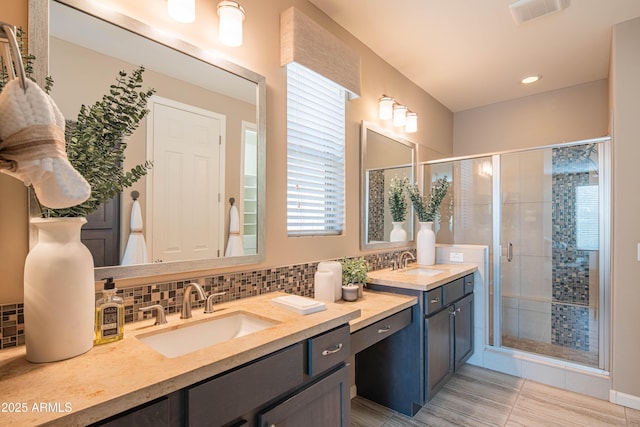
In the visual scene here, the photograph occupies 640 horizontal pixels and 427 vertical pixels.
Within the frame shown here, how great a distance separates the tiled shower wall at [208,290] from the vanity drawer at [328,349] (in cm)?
56

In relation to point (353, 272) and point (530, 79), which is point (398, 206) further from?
point (530, 79)

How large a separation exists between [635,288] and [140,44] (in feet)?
10.5

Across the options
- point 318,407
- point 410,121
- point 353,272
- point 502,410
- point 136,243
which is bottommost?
point 502,410

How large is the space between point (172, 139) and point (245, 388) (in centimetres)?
104

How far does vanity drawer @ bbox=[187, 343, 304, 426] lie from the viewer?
2.86 feet

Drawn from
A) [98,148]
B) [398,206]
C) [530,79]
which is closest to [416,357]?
[398,206]

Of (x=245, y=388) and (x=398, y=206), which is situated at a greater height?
(x=398, y=206)

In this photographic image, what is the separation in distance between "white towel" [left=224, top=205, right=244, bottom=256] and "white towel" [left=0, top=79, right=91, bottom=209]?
81 centimetres

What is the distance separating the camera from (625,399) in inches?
86.6

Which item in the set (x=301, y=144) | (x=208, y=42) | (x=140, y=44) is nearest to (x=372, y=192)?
(x=301, y=144)

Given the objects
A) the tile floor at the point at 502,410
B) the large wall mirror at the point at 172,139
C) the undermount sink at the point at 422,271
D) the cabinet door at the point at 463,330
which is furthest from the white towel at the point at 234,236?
the cabinet door at the point at 463,330

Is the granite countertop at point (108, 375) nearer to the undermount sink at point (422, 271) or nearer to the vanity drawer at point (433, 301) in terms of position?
the vanity drawer at point (433, 301)

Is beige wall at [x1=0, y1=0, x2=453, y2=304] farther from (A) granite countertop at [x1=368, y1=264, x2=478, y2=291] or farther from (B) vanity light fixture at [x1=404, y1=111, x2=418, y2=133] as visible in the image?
(A) granite countertop at [x1=368, y1=264, x2=478, y2=291]

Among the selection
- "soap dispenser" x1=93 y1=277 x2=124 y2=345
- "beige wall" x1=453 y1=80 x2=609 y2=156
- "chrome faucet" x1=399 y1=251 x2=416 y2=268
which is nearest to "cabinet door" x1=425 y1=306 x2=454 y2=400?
"chrome faucet" x1=399 y1=251 x2=416 y2=268
